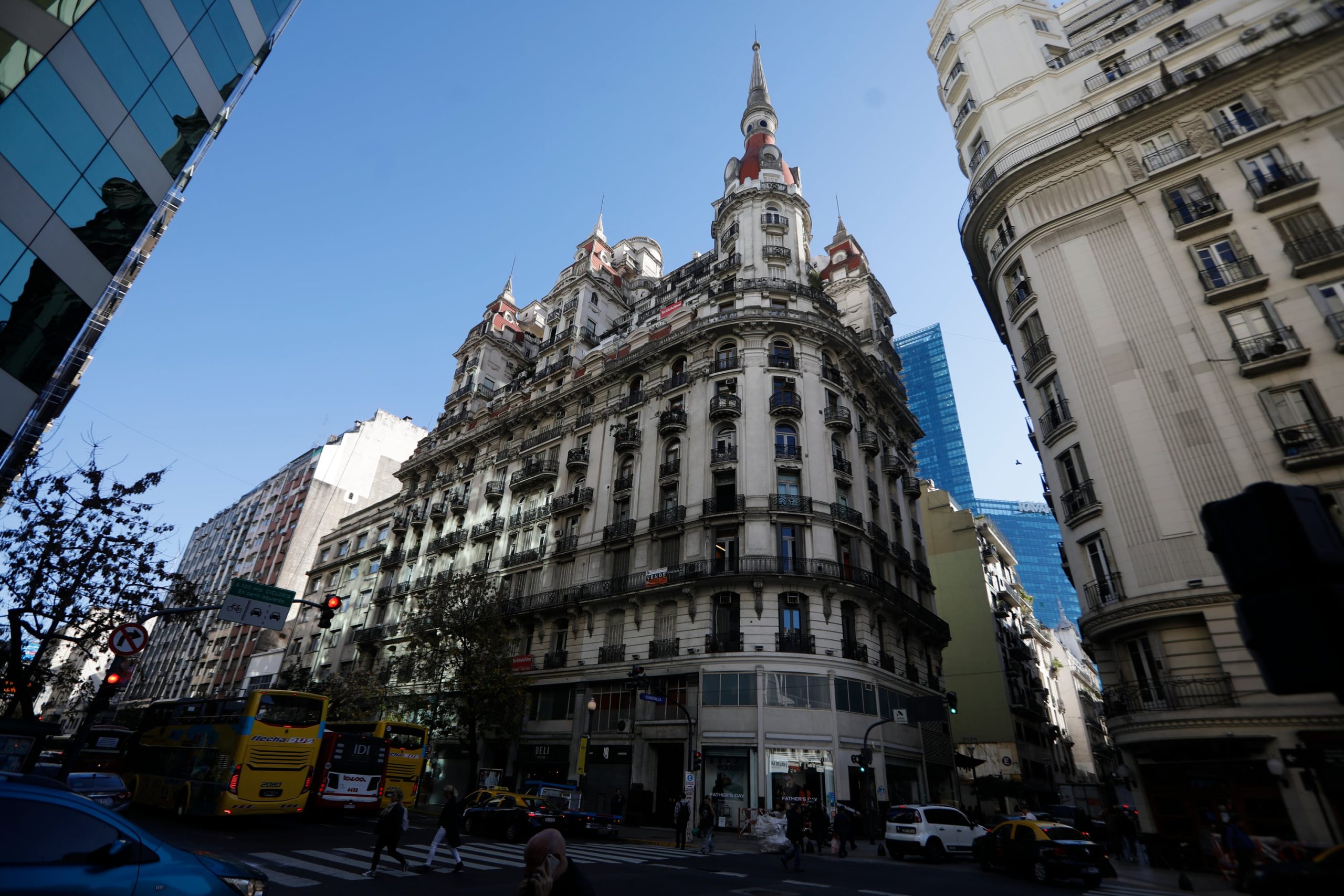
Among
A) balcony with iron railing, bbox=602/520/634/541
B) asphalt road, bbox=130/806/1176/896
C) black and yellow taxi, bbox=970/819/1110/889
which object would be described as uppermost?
balcony with iron railing, bbox=602/520/634/541

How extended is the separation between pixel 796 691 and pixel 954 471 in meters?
116

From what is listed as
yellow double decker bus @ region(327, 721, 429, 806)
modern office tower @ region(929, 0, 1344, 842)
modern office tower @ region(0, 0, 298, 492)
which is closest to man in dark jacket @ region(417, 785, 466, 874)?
yellow double decker bus @ region(327, 721, 429, 806)

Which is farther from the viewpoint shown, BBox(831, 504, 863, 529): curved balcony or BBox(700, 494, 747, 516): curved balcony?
BBox(831, 504, 863, 529): curved balcony

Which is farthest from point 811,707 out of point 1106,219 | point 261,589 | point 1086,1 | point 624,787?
point 1086,1

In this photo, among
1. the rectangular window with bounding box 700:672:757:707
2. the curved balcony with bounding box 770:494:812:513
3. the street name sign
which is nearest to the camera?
the street name sign

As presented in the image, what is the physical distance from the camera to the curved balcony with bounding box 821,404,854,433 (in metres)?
34.8

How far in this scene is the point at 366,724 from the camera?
23.7m

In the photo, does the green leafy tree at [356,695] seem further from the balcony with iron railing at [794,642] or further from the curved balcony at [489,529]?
the balcony with iron railing at [794,642]

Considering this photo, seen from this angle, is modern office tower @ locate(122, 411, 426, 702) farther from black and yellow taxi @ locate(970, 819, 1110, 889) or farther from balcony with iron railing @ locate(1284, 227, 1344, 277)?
balcony with iron railing @ locate(1284, 227, 1344, 277)

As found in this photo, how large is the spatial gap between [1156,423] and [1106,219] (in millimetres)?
9617

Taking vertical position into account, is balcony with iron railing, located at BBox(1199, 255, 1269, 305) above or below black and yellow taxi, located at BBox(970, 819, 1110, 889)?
above

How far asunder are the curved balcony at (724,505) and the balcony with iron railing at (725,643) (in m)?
6.03

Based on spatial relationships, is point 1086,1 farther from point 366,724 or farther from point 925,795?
point 366,724

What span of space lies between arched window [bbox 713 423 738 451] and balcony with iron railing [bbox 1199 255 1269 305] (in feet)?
67.3
